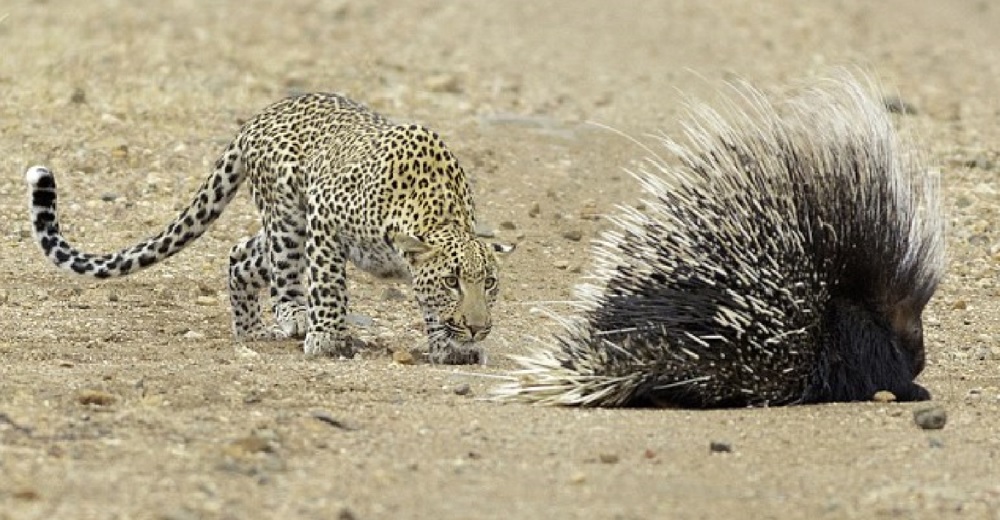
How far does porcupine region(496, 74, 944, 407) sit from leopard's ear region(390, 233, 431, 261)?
66 centimetres

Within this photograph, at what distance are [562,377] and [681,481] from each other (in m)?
1.36

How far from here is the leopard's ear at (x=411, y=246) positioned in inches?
317

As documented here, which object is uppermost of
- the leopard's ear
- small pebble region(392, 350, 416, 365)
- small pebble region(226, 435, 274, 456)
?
the leopard's ear

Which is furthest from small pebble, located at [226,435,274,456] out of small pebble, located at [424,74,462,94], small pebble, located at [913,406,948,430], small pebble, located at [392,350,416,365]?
small pebble, located at [424,74,462,94]

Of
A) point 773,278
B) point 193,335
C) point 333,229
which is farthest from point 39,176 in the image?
point 773,278

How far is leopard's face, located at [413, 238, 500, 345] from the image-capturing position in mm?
7902

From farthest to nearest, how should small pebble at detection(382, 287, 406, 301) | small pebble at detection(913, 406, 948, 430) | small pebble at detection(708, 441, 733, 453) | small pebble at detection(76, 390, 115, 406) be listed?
small pebble at detection(382, 287, 406, 301) < small pebble at detection(913, 406, 948, 430) < small pebble at detection(76, 390, 115, 406) < small pebble at detection(708, 441, 733, 453)

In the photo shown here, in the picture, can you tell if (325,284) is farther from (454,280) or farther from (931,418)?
(931,418)

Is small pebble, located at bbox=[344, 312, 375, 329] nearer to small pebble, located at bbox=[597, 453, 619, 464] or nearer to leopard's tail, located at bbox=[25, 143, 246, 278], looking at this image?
leopard's tail, located at bbox=[25, 143, 246, 278]

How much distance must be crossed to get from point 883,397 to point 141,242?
364cm

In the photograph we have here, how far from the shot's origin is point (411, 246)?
8078mm

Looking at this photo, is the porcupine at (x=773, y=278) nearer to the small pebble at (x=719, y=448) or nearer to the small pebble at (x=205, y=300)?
the small pebble at (x=719, y=448)

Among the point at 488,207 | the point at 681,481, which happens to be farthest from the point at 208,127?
the point at 681,481

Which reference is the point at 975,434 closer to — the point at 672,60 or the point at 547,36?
the point at 672,60
